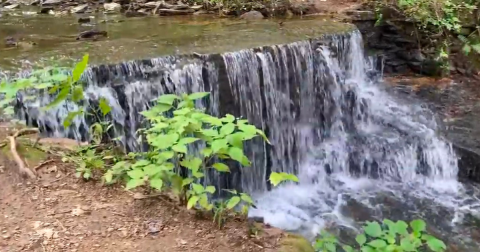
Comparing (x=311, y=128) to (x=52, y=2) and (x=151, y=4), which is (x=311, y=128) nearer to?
(x=151, y=4)

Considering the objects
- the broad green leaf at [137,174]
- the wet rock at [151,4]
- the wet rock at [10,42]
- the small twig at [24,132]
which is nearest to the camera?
the broad green leaf at [137,174]

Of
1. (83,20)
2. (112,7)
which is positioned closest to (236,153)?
(83,20)

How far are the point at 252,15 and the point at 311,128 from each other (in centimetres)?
375

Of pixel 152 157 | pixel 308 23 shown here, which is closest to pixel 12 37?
pixel 308 23

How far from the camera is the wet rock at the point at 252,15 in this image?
10.4m

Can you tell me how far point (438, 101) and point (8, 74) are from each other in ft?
20.0

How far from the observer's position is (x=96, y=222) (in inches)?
122

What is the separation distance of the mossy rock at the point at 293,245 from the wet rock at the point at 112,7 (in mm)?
9738

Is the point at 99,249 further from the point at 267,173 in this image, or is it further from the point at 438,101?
the point at 438,101

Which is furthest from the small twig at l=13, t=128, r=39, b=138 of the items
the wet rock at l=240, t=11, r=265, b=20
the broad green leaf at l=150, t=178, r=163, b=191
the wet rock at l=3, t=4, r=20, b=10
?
the wet rock at l=3, t=4, r=20, b=10

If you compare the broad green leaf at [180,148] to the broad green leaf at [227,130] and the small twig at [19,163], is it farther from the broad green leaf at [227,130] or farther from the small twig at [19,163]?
the small twig at [19,163]

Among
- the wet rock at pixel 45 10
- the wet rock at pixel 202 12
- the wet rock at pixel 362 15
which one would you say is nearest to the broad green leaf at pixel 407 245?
the wet rock at pixel 362 15

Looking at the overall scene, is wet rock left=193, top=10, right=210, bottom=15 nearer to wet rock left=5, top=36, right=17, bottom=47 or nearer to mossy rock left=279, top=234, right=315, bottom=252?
wet rock left=5, top=36, right=17, bottom=47

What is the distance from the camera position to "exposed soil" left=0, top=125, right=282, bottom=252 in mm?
2904
